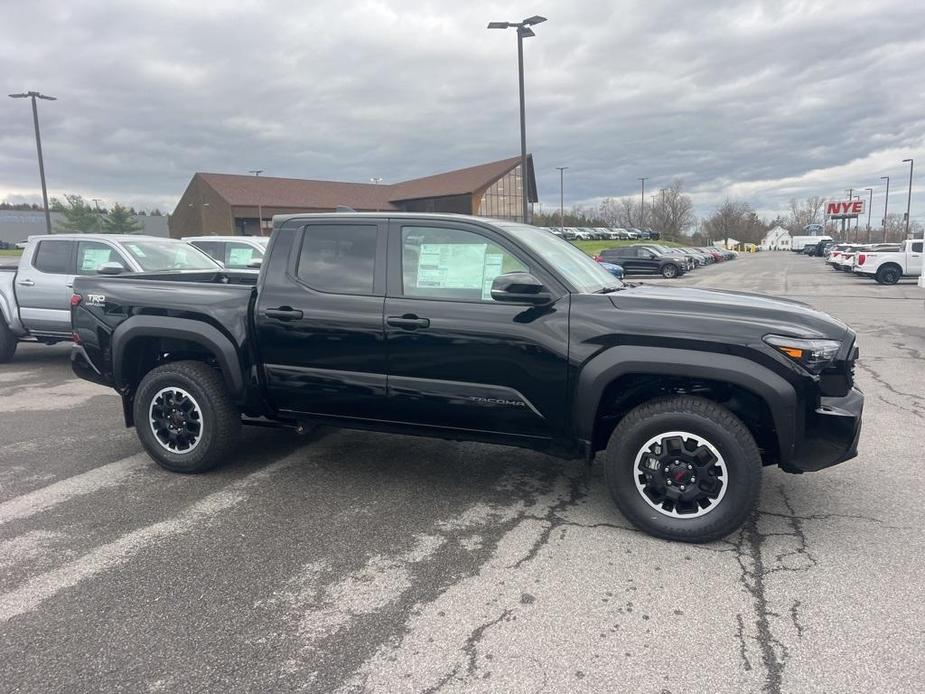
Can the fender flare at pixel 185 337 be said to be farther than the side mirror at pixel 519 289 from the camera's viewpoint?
Yes

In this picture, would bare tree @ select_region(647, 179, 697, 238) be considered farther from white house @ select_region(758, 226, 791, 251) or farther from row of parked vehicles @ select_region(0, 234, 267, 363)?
row of parked vehicles @ select_region(0, 234, 267, 363)

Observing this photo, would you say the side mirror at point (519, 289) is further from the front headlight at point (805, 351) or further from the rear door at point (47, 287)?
the rear door at point (47, 287)

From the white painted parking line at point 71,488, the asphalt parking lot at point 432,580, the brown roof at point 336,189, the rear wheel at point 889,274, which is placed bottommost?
the asphalt parking lot at point 432,580

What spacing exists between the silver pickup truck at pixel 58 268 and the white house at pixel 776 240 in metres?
125

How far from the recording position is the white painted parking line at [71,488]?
4133 millimetres

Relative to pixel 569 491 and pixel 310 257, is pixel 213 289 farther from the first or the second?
pixel 569 491

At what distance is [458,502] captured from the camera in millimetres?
4250

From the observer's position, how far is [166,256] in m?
8.80

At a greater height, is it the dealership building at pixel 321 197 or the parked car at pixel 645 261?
the dealership building at pixel 321 197

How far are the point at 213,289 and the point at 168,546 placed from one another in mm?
1818

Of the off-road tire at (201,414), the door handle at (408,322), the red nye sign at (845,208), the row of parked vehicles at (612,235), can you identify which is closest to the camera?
the door handle at (408,322)

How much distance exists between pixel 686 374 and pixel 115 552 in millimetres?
3275

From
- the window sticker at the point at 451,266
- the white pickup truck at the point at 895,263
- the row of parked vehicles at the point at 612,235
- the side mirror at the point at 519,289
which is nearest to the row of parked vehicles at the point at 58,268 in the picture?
the window sticker at the point at 451,266

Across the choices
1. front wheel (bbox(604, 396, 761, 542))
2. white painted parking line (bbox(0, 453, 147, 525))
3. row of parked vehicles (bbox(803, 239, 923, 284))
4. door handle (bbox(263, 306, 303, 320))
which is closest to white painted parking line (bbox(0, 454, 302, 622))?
white painted parking line (bbox(0, 453, 147, 525))
